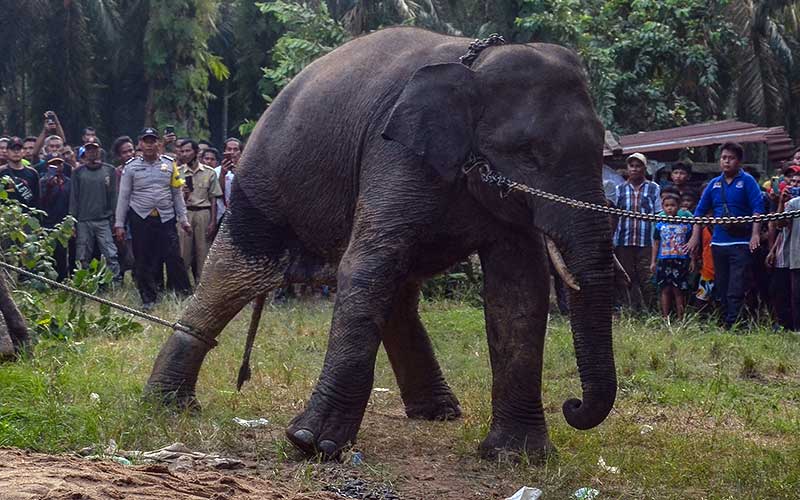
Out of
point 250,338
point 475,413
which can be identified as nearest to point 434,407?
point 475,413

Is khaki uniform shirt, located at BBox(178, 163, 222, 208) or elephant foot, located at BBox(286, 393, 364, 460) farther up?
khaki uniform shirt, located at BBox(178, 163, 222, 208)

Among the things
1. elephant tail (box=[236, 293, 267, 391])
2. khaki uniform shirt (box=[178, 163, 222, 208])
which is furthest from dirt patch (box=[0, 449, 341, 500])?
khaki uniform shirt (box=[178, 163, 222, 208])

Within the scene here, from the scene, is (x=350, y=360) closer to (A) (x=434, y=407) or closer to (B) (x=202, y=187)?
(A) (x=434, y=407)

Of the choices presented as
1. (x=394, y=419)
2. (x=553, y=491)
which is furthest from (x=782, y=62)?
(x=553, y=491)

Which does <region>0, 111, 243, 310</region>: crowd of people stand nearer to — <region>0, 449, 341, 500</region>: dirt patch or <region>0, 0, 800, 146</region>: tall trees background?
<region>0, 0, 800, 146</region>: tall trees background

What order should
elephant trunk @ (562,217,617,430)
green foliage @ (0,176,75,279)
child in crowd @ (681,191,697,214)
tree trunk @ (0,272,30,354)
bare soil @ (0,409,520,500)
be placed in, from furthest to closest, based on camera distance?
child in crowd @ (681,191,697,214)
green foliage @ (0,176,75,279)
tree trunk @ (0,272,30,354)
elephant trunk @ (562,217,617,430)
bare soil @ (0,409,520,500)

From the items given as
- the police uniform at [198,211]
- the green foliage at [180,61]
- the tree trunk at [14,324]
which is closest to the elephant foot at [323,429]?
the tree trunk at [14,324]

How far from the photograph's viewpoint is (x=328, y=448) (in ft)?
19.7

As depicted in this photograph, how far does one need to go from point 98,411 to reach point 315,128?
6.67ft

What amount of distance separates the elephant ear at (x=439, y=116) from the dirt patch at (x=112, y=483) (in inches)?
A: 73.6

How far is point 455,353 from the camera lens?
10.2m

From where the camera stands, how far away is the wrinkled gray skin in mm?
5961

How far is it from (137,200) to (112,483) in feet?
30.0

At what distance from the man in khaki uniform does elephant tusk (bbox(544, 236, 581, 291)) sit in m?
9.14
